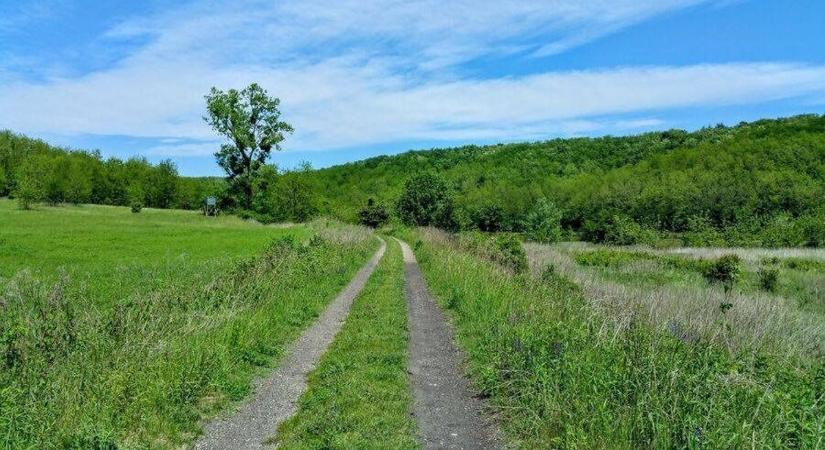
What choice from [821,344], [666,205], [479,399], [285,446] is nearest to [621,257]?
[821,344]

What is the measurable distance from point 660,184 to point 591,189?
37.2 feet

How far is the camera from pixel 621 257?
40.5m

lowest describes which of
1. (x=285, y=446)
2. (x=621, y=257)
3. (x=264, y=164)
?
(x=621, y=257)

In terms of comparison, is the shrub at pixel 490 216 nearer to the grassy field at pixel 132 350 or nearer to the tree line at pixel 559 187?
the tree line at pixel 559 187

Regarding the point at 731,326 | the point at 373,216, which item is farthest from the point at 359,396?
the point at 373,216

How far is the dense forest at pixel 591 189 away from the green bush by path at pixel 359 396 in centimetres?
5497

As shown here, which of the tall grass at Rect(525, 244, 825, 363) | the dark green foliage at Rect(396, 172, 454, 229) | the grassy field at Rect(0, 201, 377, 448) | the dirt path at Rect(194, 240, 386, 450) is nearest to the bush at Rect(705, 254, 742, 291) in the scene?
the tall grass at Rect(525, 244, 825, 363)

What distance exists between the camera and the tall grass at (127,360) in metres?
5.97

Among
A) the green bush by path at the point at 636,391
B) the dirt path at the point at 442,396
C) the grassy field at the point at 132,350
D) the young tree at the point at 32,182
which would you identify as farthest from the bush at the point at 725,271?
the young tree at the point at 32,182

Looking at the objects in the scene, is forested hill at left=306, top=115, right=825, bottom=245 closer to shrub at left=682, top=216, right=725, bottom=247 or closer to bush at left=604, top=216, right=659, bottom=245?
shrub at left=682, top=216, right=725, bottom=247

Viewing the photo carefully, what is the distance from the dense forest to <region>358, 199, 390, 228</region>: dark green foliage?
0.68 ft

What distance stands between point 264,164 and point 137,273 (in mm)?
56122

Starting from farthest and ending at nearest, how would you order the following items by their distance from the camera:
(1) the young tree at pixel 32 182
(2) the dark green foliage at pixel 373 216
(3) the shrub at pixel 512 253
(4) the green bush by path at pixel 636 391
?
(2) the dark green foliage at pixel 373 216 < (1) the young tree at pixel 32 182 < (3) the shrub at pixel 512 253 < (4) the green bush by path at pixel 636 391

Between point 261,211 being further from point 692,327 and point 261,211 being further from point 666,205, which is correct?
point 692,327
